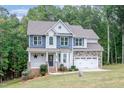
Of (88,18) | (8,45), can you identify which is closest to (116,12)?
(88,18)

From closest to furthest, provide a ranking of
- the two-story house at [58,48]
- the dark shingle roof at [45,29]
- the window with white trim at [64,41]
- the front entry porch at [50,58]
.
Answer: the front entry porch at [50,58]
the two-story house at [58,48]
the dark shingle roof at [45,29]
the window with white trim at [64,41]

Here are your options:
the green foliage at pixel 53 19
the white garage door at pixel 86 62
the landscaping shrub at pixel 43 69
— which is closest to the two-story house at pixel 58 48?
the white garage door at pixel 86 62

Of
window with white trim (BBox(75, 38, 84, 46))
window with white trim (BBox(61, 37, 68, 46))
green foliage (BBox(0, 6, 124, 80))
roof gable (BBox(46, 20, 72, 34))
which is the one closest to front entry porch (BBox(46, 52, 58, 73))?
window with white trim (BBox(61, 37, 68, 46))

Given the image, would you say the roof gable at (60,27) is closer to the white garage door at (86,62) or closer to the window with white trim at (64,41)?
the window with white trim at (64,41)

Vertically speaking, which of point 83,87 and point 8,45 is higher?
point 8,45

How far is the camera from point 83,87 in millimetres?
17062

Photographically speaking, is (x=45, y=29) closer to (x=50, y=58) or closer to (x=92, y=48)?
(x=50, y=58)

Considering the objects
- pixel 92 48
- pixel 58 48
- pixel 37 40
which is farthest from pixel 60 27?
pixel 92 48

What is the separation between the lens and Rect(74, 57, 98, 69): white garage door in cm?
2925

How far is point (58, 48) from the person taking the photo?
28688 mm

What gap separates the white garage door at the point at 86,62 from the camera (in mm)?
29250

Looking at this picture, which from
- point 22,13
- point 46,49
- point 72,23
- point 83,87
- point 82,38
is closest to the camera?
point 83,87

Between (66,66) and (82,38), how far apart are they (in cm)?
313

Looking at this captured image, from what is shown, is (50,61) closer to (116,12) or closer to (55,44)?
(55,44)
